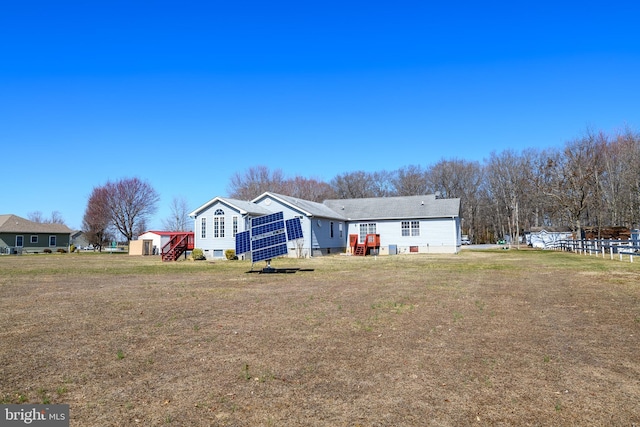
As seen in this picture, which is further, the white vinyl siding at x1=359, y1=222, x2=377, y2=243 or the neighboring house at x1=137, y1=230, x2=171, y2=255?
the neighboring house at x1=137, y1=230, x2=171, y2=255

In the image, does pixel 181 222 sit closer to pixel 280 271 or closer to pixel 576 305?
pixel 280 271

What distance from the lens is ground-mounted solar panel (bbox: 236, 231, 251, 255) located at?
21.5 metres

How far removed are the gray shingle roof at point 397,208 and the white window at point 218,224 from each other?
43.5ft

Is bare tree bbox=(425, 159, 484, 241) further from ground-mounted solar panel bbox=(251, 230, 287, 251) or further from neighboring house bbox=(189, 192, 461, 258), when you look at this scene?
ground-mounted solar panel bbox=(251, 230, 287, 251)

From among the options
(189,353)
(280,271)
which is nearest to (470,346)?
(189,353)

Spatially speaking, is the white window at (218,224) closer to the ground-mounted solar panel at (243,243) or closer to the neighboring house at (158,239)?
the ground-mounted solar panel at (243,243)

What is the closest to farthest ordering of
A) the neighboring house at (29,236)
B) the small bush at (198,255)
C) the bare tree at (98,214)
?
the small bush at (198,255) → the neighboring house at (29,236) → the bare tree at (98,214)

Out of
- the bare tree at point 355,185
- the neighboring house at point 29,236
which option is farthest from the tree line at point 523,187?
the neighboring house at point 29,236

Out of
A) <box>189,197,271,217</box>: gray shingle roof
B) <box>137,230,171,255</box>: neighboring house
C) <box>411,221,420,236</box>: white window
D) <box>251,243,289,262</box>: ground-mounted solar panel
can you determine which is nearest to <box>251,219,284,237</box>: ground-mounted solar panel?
<box>251,243,289,262</box>: ground-mounted solar panel

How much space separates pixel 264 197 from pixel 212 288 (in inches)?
902

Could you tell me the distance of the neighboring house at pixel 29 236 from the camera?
54.8 meters

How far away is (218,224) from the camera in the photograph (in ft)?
109

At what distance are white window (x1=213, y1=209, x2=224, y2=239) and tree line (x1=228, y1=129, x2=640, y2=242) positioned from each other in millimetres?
27620

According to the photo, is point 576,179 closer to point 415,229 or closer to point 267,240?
point 415,229
